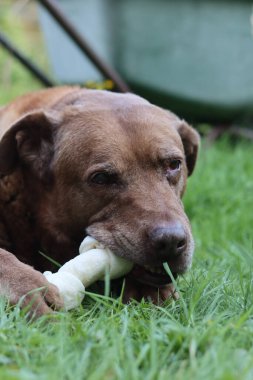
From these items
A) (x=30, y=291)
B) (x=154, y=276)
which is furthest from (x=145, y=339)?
(x=154, y=276)

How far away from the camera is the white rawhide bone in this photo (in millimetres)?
2684

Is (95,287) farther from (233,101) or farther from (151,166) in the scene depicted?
(233,101)

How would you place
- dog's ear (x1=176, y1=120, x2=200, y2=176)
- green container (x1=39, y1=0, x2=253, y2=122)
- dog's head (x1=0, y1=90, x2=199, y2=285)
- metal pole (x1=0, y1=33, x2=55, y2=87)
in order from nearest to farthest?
dog's head (x1=0, y1=90, x2=199, y2=285), dog's ear (x1=176, y1=120, x2=200, y2=176), metal pole (x1=0, y1=33, x2=55, y2=87), green container (x1=39, y1=0, x2=253, y2=122)

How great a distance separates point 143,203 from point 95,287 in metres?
0.43

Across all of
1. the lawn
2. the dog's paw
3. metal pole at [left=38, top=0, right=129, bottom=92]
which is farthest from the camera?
metal pole at [left=38, top=0, right=129, bottom=92]

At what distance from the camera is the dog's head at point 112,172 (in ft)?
9.40

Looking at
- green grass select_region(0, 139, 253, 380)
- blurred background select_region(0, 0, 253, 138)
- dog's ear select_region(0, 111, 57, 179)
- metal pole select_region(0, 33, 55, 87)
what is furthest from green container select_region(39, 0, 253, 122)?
green grass select_region(0, 139, 253, 380)

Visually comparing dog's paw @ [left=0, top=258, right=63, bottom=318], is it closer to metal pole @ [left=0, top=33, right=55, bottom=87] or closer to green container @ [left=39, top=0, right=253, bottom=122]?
metal pole @ [left=0, top=33, right=55, bottom=87]

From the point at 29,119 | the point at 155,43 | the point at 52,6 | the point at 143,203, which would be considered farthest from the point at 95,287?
the point at 155,43

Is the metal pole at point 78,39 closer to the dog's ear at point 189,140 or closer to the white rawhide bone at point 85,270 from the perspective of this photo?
the dog's ear at point 189,140

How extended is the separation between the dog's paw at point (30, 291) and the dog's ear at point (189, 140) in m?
1.31

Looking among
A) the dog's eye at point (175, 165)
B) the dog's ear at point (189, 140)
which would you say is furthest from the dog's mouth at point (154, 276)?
the dog's ear at point (189, 140)

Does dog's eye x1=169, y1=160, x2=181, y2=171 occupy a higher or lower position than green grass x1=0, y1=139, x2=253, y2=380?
lower

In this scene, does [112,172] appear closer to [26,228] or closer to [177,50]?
[26,228]
